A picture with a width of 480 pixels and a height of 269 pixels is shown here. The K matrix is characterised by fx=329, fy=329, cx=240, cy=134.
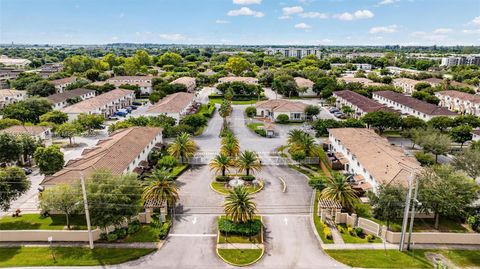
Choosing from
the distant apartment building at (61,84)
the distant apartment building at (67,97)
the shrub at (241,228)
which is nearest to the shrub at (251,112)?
the distant apartment building at (67,97)

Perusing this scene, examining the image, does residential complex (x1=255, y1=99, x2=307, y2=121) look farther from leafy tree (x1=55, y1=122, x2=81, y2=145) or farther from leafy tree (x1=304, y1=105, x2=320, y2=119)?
leafy tree (x1=55, y1=122, x2=81, y2=145)

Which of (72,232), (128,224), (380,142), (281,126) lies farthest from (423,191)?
(281,126)

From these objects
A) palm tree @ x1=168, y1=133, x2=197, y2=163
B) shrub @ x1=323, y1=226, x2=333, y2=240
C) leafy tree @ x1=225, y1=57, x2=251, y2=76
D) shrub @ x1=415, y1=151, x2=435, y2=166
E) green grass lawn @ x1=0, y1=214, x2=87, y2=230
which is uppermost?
leafy tree @ x1=225, y1=57, x2=251, y2=76

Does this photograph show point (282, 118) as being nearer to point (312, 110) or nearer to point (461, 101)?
point (312, 110)

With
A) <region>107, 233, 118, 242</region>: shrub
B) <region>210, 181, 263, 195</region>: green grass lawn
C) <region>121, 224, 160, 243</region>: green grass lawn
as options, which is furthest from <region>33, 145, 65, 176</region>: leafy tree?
<region>210, 181, 263, 195</region>: green grass lawn

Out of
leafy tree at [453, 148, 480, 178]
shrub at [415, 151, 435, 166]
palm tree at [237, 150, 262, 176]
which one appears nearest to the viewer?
leafy tree at [453, 148, 480, 178]

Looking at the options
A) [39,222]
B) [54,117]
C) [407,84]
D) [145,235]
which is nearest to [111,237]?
[145,235]
